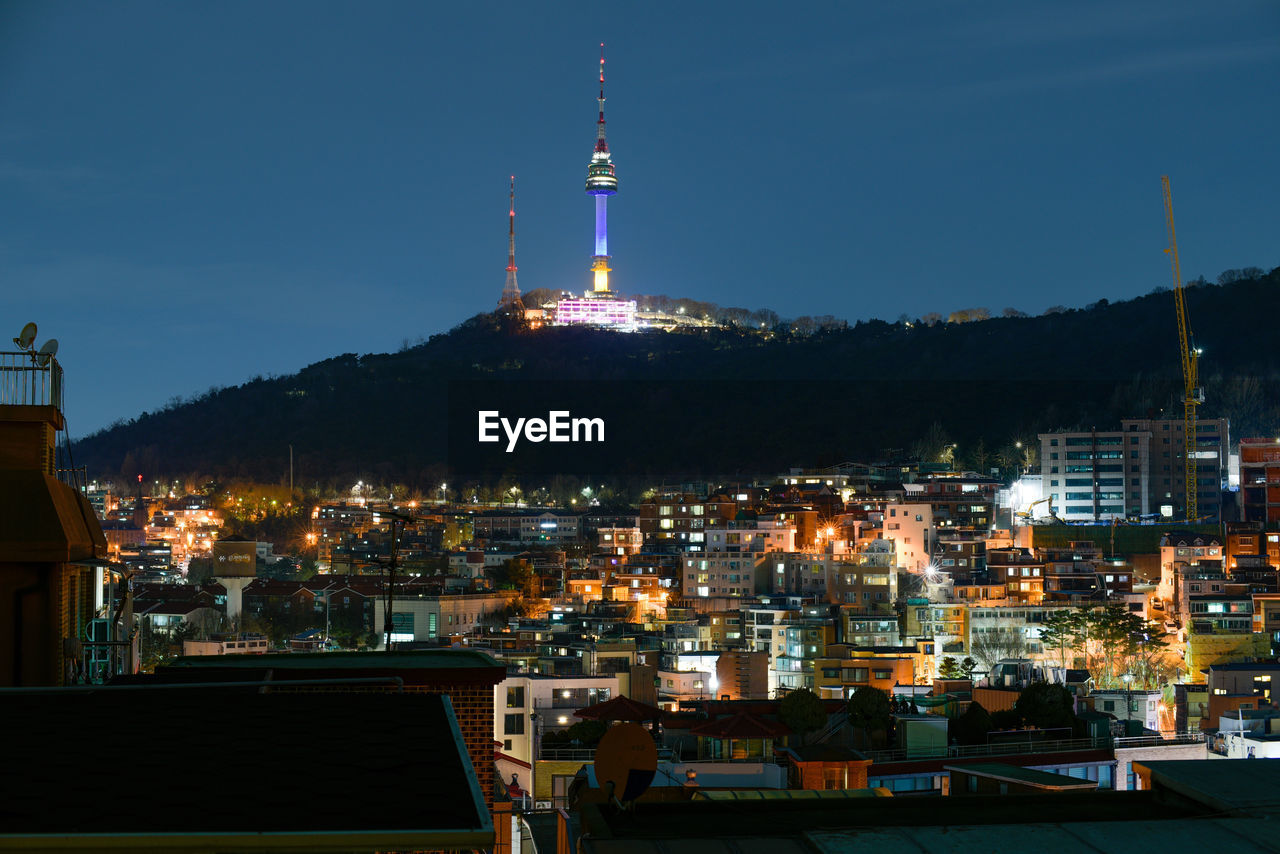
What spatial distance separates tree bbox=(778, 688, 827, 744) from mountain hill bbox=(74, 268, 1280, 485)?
35788 mm

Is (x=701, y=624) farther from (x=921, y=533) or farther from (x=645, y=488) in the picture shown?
(x=645, y=488)

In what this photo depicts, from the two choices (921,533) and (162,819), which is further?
(921,533)

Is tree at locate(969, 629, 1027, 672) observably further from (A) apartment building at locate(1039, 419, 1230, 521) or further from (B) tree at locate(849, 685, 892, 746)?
(A) apartment building at locate(1039, 419, 1230, 521)

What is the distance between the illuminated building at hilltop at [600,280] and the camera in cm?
7888

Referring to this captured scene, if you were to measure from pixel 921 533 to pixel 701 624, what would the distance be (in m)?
9.01

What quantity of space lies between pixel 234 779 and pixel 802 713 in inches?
452

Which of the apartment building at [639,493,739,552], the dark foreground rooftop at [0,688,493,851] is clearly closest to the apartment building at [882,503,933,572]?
the apartment building at [639,493,739,552]

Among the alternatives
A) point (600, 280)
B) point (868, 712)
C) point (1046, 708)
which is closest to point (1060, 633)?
point (1046, 708)

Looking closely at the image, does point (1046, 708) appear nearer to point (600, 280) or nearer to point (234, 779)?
point (234, 779)

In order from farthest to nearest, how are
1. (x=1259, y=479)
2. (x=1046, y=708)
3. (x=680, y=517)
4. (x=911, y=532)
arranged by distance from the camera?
1. (x=680, y=517)
2. (x=1259, y=479)
3. (x=911, y=532)
4. (x=1046, y=708)

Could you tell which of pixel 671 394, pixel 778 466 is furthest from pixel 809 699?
pixel 671 394

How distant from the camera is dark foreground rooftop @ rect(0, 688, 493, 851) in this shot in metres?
1.77

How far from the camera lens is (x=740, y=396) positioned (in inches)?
2431

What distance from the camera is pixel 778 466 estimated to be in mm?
52875
